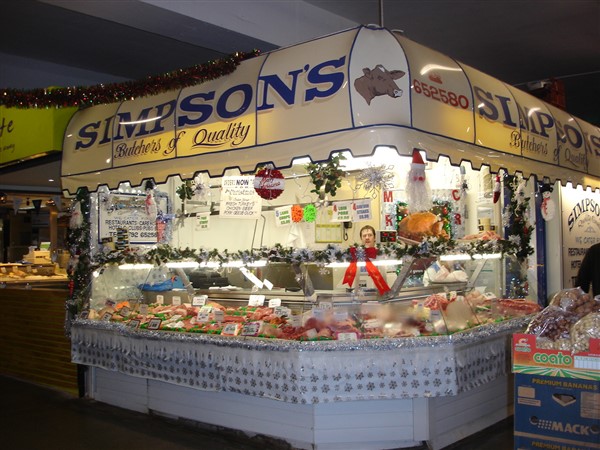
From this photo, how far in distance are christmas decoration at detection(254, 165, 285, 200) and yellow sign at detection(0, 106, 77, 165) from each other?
3.40 metres

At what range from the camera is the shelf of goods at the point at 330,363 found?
16.0 feet

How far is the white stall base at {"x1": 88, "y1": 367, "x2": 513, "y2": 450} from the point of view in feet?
16.5

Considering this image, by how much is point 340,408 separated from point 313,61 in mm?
3069

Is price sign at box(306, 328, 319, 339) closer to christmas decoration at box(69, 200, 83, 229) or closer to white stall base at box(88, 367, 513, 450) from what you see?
white stall base at box(88, 367, 513, 450)

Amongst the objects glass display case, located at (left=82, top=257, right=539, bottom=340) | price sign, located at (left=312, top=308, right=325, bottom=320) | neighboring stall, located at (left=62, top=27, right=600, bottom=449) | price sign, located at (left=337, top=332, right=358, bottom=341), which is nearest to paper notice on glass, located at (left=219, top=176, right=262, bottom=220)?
neighboring stall, located at (left=62, top=27, right=600, bottom=449)

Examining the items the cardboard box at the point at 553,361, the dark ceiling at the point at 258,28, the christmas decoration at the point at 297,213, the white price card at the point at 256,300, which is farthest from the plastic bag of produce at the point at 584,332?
the dark ceiling at the point at 258,28

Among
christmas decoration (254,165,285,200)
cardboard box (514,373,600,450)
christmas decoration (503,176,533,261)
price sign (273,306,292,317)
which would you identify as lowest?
cardboard box (514,373,600,450)

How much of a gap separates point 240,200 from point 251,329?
216 cm

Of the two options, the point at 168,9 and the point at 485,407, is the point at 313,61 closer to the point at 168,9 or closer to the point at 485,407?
the point at 168,9

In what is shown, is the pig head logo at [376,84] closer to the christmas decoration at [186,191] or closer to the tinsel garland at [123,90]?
the tinsel garland at [123,90]

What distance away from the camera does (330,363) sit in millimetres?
4848

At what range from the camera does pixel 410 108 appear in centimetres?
480

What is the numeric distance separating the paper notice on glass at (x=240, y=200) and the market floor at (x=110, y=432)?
246 cm

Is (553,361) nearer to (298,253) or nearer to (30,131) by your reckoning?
(298,253)
